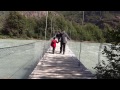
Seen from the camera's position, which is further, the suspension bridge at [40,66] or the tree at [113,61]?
the suspension bridge at [40,66]

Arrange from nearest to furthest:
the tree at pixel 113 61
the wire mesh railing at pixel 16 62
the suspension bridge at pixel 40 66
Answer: the tree at pixel 113 61, the suspension bridge at pixel 40 66, the wire mesh railing at pixel 16 62

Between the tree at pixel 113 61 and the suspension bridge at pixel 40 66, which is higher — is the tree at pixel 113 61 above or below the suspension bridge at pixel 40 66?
above

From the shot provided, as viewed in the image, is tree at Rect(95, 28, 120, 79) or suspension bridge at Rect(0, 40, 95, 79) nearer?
tree at Rect(95, 28, 120, 79)

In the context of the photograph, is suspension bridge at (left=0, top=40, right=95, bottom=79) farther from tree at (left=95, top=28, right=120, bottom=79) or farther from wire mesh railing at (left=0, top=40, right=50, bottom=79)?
tree at (left=95, top=28, right=120, bottom=79)

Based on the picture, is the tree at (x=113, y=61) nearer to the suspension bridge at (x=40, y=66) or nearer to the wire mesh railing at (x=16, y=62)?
the suspension bridge at (x=40, y=66)

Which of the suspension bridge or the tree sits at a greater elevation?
the tree

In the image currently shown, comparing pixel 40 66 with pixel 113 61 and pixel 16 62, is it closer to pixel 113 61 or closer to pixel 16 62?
pixel 113 61

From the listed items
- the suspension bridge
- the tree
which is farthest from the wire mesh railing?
the tree

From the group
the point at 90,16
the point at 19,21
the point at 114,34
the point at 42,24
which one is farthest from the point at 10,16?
the point at 114,34

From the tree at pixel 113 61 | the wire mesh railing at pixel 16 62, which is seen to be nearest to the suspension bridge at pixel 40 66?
the wire mesh railing at pixel 16 62
